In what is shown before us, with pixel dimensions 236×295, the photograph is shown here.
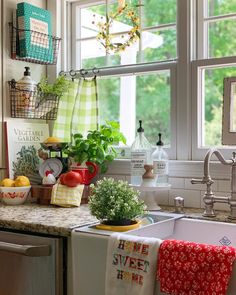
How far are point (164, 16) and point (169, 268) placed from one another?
1.59 m

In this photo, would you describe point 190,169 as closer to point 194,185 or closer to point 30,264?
point 194,185

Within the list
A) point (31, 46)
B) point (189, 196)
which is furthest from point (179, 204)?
point (31, 46)

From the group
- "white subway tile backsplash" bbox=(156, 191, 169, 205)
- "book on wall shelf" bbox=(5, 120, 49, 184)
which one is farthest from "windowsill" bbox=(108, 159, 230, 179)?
"book on wall shelf" bbox=(5, 120, 49, 184)

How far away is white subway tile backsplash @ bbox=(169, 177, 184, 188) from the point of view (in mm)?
2352

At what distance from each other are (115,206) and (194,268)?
42 centimetres

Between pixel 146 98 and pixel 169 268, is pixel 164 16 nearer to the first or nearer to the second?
pixel 146 98

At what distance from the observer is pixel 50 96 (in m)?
2.73

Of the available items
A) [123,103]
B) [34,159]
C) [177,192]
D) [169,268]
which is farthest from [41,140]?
[169,268]

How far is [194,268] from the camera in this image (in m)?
1.41

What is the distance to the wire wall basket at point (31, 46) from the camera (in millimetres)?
2570

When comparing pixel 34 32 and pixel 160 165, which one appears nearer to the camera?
pixel 160 165

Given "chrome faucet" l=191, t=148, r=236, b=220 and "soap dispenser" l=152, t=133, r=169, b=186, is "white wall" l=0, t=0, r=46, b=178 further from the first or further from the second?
"chrome faucet" l=191, t=148, r=236, b=220

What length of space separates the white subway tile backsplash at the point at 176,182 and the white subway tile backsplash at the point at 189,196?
2cm

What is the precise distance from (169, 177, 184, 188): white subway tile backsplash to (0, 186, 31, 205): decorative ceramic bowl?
0.77 metres
